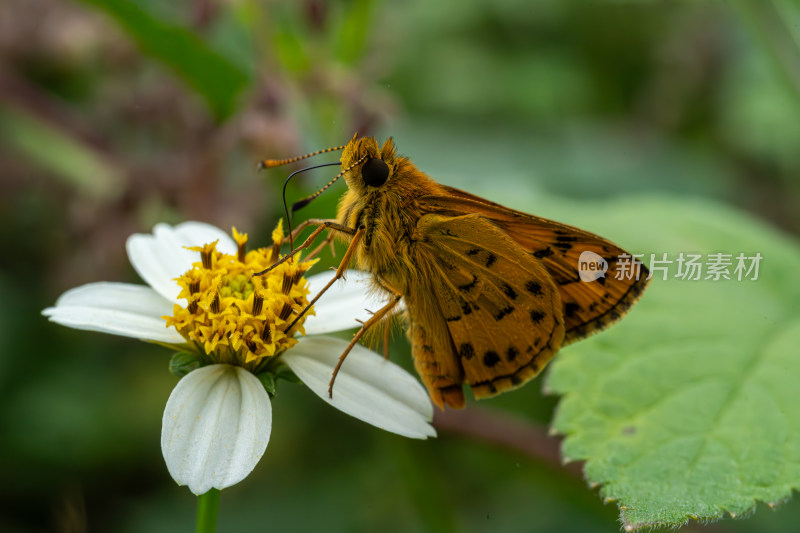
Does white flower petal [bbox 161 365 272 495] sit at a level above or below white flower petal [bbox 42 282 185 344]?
below

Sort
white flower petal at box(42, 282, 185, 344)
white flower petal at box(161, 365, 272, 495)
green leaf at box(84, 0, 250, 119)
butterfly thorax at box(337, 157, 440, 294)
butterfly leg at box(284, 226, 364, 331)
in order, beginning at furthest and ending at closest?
green leaf at box(84, 0, 250, 119) < butterfly thorax at box(337, 157, 440, 294) < butterfly leg at box(284, 226, 364, 331) < white flower petal at box(42, 282, 185, 344) < white flower petal at box(161, 365, 272, 495)

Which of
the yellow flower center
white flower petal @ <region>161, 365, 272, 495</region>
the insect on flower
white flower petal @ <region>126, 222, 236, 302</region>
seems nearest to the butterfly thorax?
the insect on flower

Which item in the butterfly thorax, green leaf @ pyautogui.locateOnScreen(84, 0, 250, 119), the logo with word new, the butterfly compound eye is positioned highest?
green leaf @ pyautogui.locateOnScreen(84, 0, 250, 119)

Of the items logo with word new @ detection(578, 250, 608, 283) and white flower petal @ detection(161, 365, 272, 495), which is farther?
logo with word new @ detection(578, 250, 608, 283)

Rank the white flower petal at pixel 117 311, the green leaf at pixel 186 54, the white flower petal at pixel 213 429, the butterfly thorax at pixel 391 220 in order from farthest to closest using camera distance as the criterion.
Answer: the green leaf at pixel 186 54, the butterfly thorax at pixel 391 220, the white flower petal at pixel 117 311, the white flower petal at pixel 213 429

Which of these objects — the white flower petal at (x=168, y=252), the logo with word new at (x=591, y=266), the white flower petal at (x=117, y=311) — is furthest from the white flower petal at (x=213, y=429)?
the logo with word new at (x=591, y=266)

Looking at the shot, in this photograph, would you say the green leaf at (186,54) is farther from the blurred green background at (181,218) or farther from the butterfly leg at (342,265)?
the butterfly leg at (342,265)

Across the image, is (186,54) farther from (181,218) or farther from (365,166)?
(365,166)

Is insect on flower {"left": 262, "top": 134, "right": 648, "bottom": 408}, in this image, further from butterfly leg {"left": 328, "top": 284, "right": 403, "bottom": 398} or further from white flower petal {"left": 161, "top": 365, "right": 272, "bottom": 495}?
white flower petal {"left": 161, "top": 365, "right": 272, "bottom": 495}
